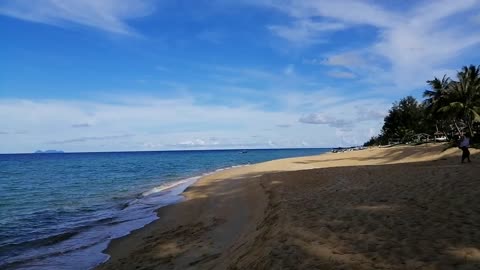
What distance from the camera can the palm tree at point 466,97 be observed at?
41.4m

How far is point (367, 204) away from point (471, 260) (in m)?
4.83

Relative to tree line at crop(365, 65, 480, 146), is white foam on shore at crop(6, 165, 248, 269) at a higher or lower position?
lower

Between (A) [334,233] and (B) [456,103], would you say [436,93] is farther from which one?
(A) [334,233]

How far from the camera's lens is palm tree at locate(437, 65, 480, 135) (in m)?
41.4

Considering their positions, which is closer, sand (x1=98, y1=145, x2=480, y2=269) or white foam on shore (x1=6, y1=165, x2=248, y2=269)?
sand (x1=98, y1=145, x2=480, y2=269)

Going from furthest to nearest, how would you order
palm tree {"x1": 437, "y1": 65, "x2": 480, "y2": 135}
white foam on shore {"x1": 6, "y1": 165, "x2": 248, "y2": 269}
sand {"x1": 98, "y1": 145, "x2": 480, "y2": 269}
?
palm tree {"x1": 437, "y1": 65, "x2": 480, "y2": 135} → white foam on shore {"x1": 6, "y1": 165, "x2": 248, "y2": 269} → sand {"x1": 98, "y1": 145, "x2": 480, "y2": 269}

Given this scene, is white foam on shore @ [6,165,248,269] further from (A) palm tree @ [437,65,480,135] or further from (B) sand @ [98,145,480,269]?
(A) palm tree @ [437,65,480,135]

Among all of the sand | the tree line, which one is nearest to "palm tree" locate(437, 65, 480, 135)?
the tree line

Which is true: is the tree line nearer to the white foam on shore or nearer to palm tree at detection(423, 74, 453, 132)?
palm tree at detection(423, 74, 453, 132)

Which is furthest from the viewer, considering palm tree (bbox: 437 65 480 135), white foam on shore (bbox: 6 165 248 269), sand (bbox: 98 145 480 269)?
palm tree (bbox: 437 65 480 135)

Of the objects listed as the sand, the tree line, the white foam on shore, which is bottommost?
the white foam on shore

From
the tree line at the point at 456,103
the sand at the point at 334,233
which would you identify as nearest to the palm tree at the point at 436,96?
the tree line at the point at 456,103

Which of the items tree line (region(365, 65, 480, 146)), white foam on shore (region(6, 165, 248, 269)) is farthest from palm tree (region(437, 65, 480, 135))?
white foam on shore (region(6, 165, 248, 269))

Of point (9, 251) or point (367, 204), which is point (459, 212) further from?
point (9, 251)
